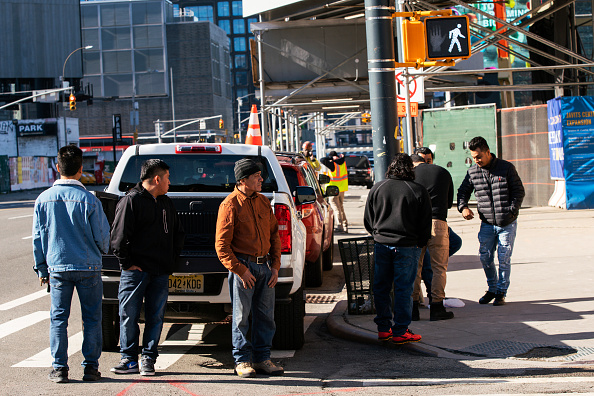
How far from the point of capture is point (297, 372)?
21.0 ft

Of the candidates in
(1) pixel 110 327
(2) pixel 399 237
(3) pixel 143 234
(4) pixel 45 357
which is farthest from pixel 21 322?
(2) pixel 399 237

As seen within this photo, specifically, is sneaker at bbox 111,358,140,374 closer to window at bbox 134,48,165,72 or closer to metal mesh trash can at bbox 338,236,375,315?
metal mesh trash can at bbox 338,236,375,315

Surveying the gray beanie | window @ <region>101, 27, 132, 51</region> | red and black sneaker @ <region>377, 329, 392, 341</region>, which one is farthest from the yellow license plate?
window @ <region>101, 27, 132, 51</region>

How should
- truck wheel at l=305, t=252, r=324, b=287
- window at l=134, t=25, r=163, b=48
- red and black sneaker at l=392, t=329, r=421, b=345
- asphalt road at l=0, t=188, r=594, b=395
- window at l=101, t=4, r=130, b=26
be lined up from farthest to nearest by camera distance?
window at l=134, t=25, r=163, b=48 → window at l=101, t=4, r=130, b=26 → truck wheel at l=305, t=252, r=324, b=287 → red and black sneaker at l=392, t=329, r=421, b=345 → asphalt road at l=0, t=188, r=594, b=395

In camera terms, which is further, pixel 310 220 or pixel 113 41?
pixel 113 41

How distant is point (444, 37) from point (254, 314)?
5893 mm

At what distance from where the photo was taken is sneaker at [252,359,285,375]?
6.21 metres

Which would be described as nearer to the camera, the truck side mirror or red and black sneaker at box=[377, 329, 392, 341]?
red and black sneaker at box=[377, 329, 392, 341]

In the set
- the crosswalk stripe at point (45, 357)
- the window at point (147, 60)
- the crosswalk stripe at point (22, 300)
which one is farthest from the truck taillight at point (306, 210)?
the window at point (147, 60)

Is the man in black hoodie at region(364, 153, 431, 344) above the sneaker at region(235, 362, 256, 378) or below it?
above

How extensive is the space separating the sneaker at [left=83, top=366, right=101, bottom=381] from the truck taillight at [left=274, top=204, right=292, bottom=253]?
1823mm

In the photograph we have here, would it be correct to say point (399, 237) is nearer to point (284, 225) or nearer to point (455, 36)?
point (284, 225)

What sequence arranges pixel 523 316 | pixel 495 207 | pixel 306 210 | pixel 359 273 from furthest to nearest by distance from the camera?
1. pixel 306 210
2. pixel 495 207
3. pixel 359 273
4. pixel 523 316

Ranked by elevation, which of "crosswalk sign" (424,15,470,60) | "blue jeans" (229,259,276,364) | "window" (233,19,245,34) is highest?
"window" (233,19,245,34)
